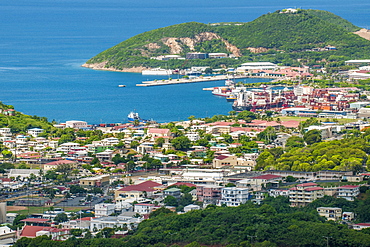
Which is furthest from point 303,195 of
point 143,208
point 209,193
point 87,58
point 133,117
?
point 87,58

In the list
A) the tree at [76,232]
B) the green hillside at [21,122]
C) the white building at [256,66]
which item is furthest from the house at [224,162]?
the white building at [256,66]

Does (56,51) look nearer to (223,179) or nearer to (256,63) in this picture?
(256,63)

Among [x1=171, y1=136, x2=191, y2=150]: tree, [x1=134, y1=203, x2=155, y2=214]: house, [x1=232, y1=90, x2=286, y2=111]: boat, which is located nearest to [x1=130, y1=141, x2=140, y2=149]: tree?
[x1=171, y1=136, x2=191, y2=150]: tree

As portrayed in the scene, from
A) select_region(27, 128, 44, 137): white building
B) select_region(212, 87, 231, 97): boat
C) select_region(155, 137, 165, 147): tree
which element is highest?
select_region(27, 128, 44, 137): white building

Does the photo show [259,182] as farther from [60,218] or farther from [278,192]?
[60,218]

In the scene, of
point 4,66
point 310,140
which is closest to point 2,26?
point 4,66

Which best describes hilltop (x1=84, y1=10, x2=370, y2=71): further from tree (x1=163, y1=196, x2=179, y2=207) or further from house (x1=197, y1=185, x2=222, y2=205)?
tree (x1=163, y1=196, x2=179, y2=207)
